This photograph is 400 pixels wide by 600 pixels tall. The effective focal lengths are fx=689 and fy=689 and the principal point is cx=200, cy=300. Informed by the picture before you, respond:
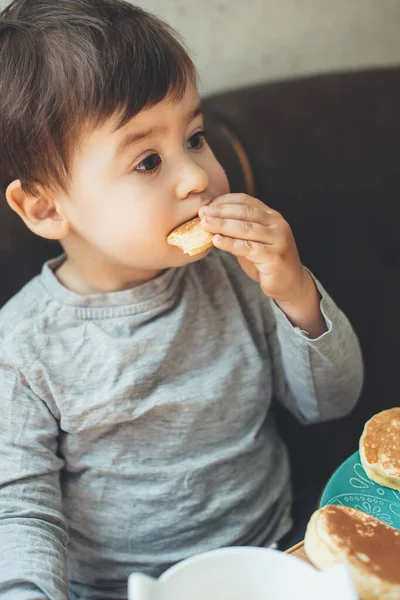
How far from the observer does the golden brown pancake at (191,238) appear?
90cm

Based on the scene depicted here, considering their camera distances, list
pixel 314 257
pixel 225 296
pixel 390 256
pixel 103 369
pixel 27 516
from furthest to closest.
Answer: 1. pixel 390 256
2. pixel 314 257
3. pixel 225 296
4. pixel 103 369
5. pixel 27 516

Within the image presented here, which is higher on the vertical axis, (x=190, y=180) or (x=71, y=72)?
(x=71, y=72)

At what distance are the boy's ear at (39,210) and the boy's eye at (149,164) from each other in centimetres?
15

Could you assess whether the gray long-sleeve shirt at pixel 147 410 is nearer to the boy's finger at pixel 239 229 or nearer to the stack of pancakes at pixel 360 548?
the boy's finger at pixel 239 229

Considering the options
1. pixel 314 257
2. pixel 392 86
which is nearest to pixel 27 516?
pixel 314 257

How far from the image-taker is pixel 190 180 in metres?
0.93

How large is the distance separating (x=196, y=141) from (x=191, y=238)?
7.3 inches

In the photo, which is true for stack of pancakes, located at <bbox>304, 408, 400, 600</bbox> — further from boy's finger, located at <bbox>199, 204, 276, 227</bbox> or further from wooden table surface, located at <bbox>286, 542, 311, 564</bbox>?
boy's finger, located at <bbox>199, 204, 276, 227</bbox>

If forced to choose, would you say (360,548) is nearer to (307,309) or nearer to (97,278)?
(307,309)

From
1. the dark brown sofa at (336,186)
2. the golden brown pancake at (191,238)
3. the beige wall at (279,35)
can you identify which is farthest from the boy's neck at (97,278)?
the beige wall at (279,35)

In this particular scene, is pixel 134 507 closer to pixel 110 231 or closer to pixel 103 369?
pixel 103 369

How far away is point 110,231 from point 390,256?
813mm

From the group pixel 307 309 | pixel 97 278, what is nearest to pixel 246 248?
pixel 307 309

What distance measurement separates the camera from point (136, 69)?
0.91 metres
